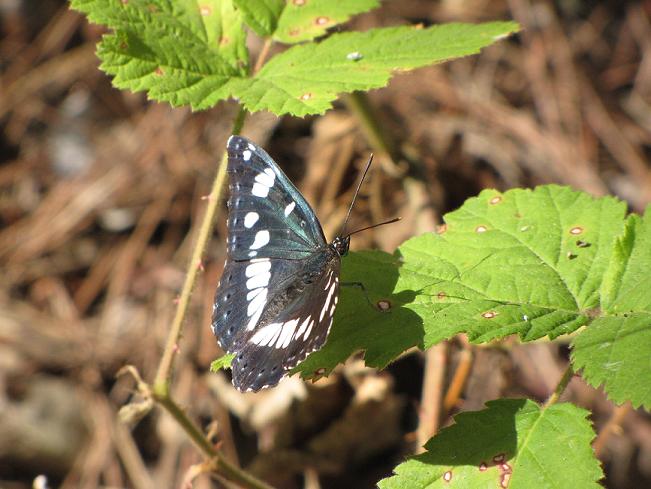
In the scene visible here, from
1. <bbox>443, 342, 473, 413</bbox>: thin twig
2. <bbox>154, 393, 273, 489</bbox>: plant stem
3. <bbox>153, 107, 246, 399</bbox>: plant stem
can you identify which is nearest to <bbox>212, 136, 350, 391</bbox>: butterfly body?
<bbox>153, 107, 246, 399</bbox>: plant stem

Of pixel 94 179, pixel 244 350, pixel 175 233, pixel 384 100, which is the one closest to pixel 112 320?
pixel 175 233

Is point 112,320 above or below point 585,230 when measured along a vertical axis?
below

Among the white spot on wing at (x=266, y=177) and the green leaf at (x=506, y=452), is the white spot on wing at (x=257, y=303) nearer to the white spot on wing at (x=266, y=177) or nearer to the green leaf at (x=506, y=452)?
the white spot on wing at (x=266, y=177)

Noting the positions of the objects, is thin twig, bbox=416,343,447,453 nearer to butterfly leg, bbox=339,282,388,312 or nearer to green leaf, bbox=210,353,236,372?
butterfly leg, bbox=339,282,388,312

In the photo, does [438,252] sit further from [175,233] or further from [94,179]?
[94,179]

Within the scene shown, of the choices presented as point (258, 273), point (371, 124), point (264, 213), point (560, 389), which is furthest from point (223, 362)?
point (371, 124)

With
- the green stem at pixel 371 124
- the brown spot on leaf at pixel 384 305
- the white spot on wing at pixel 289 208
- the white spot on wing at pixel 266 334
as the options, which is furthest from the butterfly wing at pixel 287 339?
the green stem at pixel 371 124
